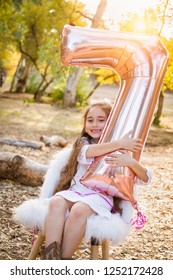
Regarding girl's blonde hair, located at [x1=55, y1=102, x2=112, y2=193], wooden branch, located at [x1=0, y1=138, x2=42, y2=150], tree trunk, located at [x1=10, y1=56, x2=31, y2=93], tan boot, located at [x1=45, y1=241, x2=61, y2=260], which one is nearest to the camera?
tan boot, located at [x1=45, y1=241, x2=61, y2=260]

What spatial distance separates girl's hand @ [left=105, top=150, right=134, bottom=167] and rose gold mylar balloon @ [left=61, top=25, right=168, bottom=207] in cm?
2

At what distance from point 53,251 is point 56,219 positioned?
15 cm

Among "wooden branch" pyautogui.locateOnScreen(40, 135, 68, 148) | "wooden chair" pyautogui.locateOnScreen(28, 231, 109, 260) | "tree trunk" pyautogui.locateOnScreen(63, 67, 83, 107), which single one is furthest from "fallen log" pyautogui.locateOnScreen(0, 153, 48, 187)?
"tree trunk" pyautogui.locateOnScreen(63, 67, 83, 107)

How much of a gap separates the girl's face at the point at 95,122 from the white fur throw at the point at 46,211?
0.18 meters

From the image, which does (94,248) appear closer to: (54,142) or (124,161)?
(124,161)

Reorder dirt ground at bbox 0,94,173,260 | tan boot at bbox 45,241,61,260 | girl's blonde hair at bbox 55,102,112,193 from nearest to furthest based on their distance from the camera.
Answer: tan boot at bbox 45,241,61,260 < girl's blonde hair at bbox 55,102,112,193 < dirt ground at bbox 0,94,173,260

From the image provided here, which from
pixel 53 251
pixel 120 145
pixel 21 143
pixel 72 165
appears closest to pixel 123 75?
pixel 120 145

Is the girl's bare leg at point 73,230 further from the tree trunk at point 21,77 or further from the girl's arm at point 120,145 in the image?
the tree trunk at point 21,77

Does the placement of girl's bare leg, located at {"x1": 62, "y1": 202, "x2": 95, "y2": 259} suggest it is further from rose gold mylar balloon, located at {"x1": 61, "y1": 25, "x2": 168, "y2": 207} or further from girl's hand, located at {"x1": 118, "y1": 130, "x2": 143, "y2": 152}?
girl's hand, located at {"x1": 118, "y1": 130, "x2": 143, "y2": 152}

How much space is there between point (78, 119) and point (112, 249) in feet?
26.4

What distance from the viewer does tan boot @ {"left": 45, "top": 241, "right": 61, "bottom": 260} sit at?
5.82 ft

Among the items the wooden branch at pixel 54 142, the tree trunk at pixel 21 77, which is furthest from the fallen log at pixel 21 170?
the tree trunk at pixel 21 77

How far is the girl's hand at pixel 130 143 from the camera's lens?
1920mm

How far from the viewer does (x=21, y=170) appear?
3.63m
